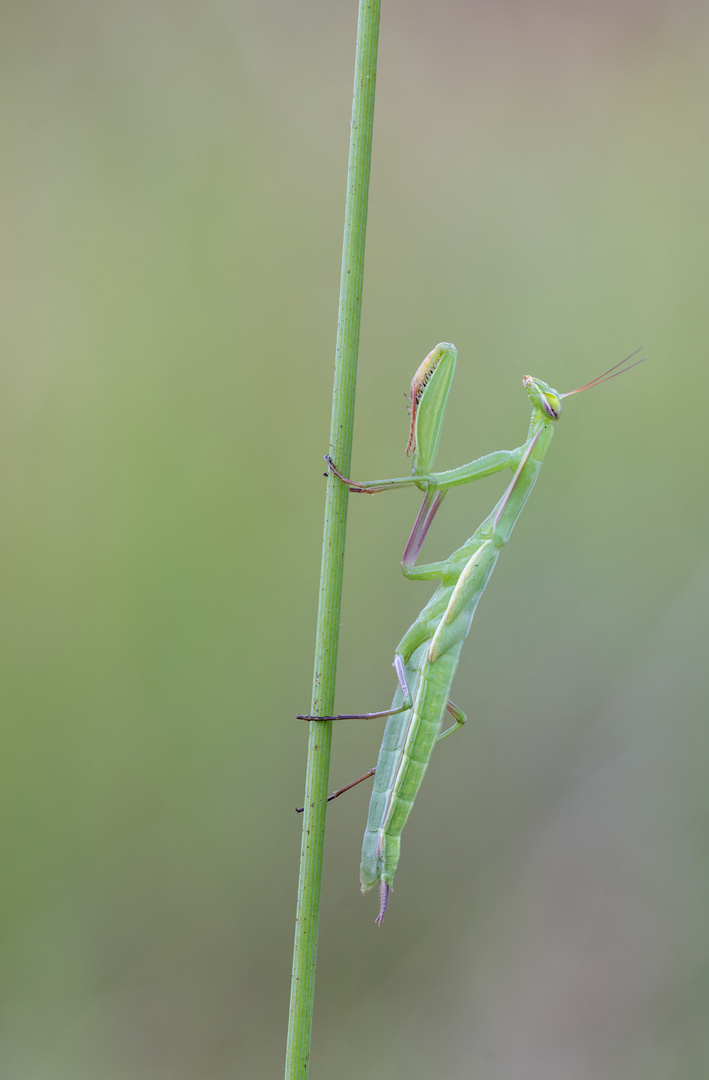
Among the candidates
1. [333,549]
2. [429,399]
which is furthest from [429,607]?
[333,549]

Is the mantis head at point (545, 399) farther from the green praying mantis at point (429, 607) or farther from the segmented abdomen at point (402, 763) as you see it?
the segmented abdomen at point (402, 763)

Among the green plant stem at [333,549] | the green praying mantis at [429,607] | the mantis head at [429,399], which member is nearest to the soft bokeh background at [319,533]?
the green praying mantis at [429,607]

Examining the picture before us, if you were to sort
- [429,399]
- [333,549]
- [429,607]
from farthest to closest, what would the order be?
[429,607]
[429,399]
[333,549]

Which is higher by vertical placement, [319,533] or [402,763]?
[319,533]

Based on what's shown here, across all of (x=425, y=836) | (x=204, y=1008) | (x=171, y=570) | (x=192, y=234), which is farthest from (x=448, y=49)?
(x=204, y=1008)

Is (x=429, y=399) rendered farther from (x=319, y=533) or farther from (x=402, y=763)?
(x=319, y=533)

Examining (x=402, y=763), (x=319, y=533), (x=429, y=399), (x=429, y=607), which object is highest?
(x=429, y=399)

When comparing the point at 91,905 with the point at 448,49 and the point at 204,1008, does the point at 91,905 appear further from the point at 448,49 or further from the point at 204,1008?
the point at 448,49
